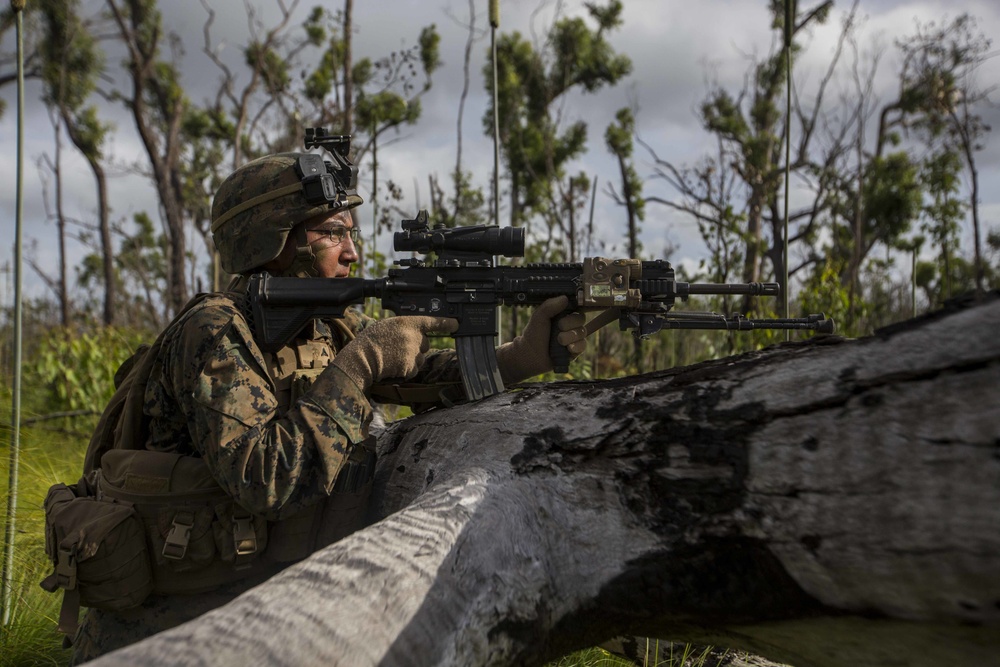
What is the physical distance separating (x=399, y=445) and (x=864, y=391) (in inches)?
61.5

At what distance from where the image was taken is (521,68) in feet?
72.5

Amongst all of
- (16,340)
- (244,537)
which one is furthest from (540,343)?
(16,340)

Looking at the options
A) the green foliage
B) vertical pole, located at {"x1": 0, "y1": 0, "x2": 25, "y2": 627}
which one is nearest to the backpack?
vertical pole, located at {"x1": 0, "y1": 0, "x2": 25, "y2": 627}

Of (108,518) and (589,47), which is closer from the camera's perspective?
(108,518)

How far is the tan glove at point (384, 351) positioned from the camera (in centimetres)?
234

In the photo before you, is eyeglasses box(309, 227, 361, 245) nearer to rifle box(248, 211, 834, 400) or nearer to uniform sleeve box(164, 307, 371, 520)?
rifle box(248, 211, 834, 400)

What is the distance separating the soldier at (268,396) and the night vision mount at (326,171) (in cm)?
2

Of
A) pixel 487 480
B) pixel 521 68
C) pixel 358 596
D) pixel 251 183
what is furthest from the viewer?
pixel 521 68

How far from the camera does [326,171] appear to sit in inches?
107

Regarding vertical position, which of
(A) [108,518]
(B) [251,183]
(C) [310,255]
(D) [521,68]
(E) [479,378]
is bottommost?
(A) [108,518]

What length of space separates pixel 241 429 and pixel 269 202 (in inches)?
37.3

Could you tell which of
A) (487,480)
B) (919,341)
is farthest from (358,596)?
(919,341)

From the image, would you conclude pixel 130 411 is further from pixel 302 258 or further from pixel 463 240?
pixel 463 240

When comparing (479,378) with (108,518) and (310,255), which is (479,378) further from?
(108,518)
